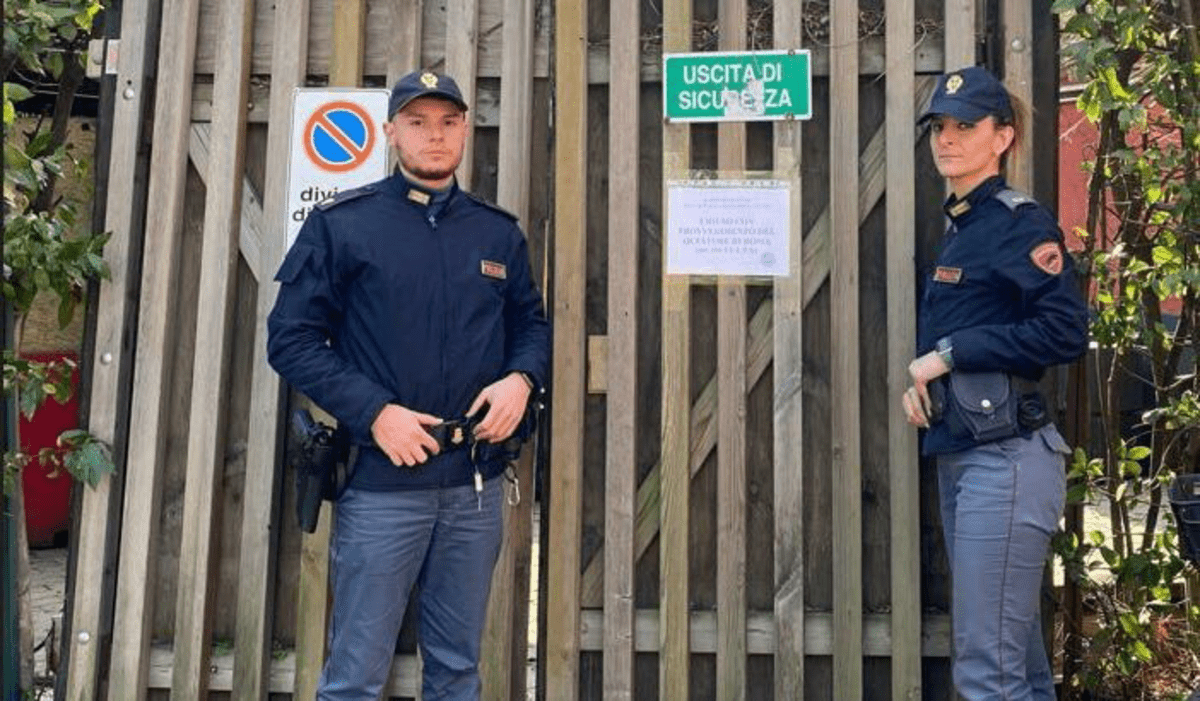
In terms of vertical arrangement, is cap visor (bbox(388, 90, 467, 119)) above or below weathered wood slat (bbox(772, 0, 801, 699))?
above

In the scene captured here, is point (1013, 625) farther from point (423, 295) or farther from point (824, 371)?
point (423, 295)

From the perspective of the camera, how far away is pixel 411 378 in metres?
3.51

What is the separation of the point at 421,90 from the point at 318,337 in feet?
2.51

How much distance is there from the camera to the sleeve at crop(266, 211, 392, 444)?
3395 millimetres

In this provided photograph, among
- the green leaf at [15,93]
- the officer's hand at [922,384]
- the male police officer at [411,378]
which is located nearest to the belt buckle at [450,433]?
the male police officer at [411,378]

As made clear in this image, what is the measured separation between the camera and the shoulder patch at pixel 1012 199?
3.51m

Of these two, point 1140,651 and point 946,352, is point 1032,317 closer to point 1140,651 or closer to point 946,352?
point 946,352

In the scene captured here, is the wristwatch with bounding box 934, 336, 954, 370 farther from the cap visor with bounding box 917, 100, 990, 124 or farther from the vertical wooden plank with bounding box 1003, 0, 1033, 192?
the vertical wooden plank with bounding box 1003, 0, 1033, 192

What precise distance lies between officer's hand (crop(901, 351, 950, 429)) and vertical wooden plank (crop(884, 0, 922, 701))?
43 cm

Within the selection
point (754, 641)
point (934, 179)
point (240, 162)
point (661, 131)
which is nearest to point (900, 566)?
point (754, 641)

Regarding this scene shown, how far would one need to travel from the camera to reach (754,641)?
13.7 ft

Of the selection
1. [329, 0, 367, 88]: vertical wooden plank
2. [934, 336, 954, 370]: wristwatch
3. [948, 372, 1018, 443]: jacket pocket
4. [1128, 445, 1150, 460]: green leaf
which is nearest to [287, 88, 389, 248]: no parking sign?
[329, 0, 367, 88]: vertical wooden plank

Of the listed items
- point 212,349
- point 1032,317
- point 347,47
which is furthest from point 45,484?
point 1032,317

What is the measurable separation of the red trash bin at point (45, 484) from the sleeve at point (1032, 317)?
19.7 feet
